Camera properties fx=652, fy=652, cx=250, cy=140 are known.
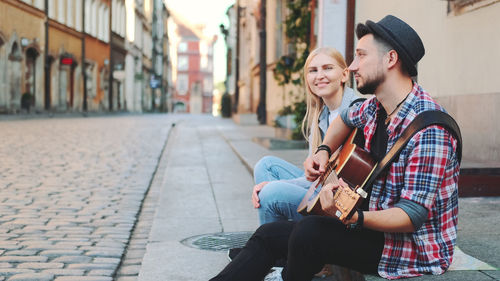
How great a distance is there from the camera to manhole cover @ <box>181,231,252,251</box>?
14.3 feet

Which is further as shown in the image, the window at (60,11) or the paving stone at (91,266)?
the window at (60,11)

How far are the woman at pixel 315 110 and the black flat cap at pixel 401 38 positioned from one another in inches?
46.8

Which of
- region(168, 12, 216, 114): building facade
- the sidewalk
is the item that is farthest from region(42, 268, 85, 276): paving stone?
region(168, 12, 216, 114): building facade

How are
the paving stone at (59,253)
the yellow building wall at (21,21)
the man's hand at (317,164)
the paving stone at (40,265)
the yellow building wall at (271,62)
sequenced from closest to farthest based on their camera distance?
the man's hand at (317,164) < the paving stone at (40,265) < the paving stone at (59,253) < the yellow building wall at (271,62) < the yellow building wall at (21,21)

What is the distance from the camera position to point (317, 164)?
10.1ft

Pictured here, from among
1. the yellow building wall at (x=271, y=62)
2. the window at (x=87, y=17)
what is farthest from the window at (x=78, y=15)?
the yellow building wall at (x=271, y=62)

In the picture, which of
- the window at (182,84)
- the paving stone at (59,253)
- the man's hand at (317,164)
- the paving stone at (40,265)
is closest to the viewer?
the man's hand at (317,164)

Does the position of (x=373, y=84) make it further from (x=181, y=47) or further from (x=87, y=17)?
(x=181, y=47)

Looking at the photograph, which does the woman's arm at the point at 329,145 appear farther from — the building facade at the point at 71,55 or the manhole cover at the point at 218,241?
the building facade at the point at 71,55

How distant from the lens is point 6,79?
27.3m

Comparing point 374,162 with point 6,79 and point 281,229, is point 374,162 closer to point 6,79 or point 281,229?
point 281,229

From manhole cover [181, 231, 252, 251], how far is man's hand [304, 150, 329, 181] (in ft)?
4.52

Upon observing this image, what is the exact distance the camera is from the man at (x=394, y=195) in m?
2.32

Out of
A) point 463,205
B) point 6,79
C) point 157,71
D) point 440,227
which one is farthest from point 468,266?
point 157,71
